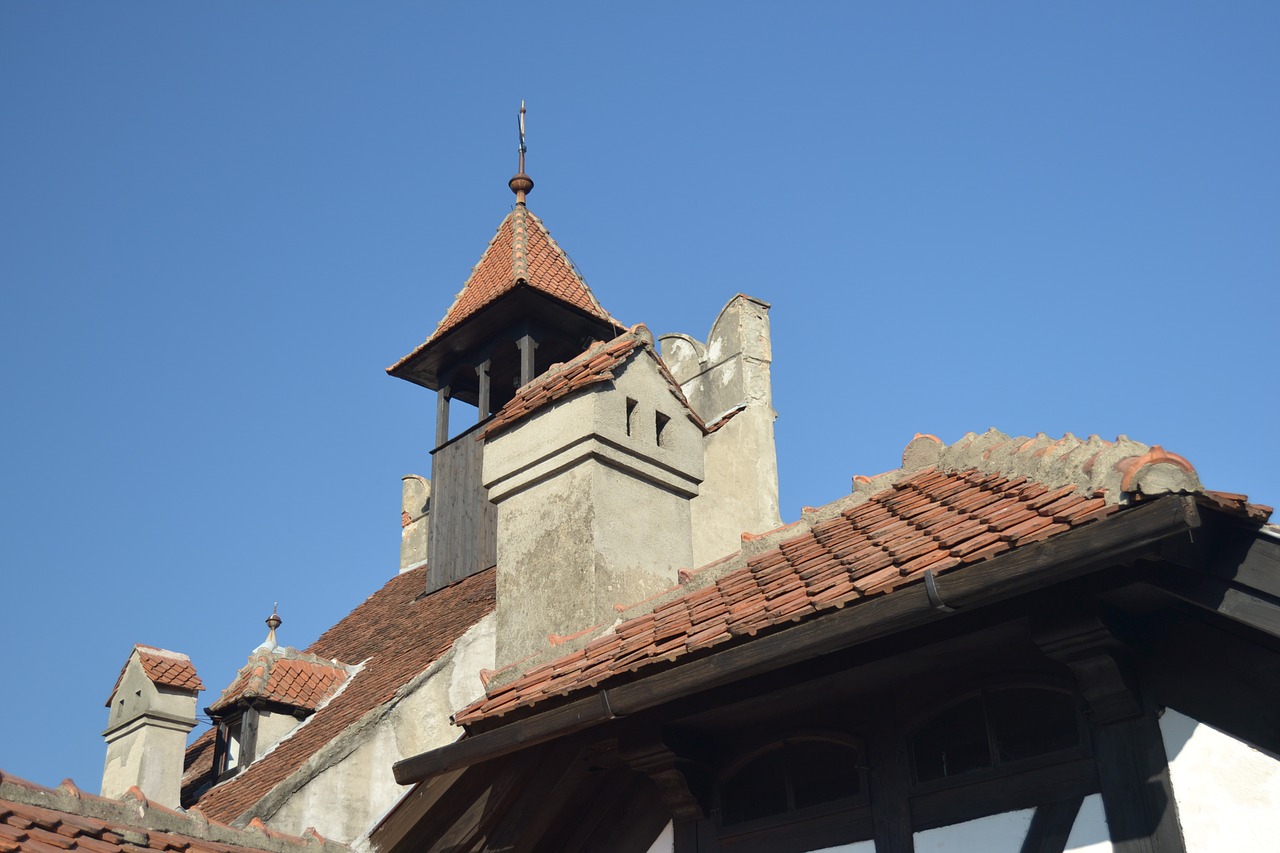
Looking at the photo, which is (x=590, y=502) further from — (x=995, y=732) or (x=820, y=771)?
(x=995, y=732)

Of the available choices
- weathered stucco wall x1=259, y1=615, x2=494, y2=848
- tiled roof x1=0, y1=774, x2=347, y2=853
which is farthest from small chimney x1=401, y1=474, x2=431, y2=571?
tiled roof x1=0, y1=774, x2=347, y2=853

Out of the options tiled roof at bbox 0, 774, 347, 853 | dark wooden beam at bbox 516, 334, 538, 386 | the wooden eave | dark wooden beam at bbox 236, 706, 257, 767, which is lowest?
tiled roof at bbox 0, 774, 347, 853

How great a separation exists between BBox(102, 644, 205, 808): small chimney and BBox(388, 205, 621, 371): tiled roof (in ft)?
18.2

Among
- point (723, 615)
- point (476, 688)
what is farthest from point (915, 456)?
point (476, 688)

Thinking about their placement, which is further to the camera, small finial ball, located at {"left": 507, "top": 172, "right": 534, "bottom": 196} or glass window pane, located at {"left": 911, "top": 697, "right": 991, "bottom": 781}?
small finial ball, located at {"left": 507, "top": 172, "right": 534, "bottom": 196}

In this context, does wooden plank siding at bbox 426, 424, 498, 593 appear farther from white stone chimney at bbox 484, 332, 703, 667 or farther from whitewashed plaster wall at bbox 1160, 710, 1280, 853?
whitewashed plaster wall at bbox 1160, 710, 1280, 853

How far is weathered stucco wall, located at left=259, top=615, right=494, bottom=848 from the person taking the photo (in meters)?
11.5

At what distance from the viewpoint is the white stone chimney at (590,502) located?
854 cm

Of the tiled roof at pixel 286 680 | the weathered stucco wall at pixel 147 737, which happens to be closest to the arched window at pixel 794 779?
the weathered stucco wall at pixel 147 737

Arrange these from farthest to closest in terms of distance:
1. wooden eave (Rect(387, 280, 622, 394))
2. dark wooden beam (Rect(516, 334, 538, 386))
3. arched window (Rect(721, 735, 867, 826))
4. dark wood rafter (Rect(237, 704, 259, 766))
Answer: wooden eave (Rect(387, 280, 622, 394)) → dark wooden beam (Rect(516, 334, 538, 386)) → dark wood rafter (Rect(237, 704, 259, 766)) → arched window (Rect(721, 735, 867, 826))

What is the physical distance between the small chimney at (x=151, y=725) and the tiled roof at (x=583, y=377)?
637 cm

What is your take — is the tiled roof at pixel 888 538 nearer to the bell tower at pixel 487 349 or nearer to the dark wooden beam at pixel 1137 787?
the dark wooden beam at pixel 1137 787

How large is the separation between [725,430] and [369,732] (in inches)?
200

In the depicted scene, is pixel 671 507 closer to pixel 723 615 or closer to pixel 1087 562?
pixel 723 615
